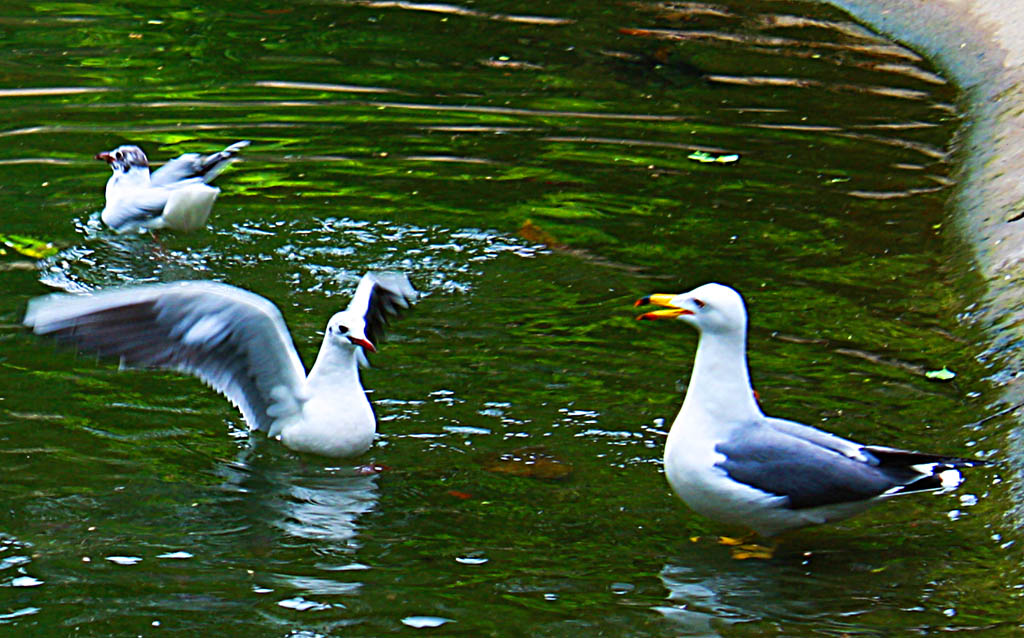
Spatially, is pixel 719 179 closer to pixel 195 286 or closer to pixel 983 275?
pixel 983 275

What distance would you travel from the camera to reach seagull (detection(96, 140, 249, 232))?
8.00m

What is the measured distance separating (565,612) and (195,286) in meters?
2.00

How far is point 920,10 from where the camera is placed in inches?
501

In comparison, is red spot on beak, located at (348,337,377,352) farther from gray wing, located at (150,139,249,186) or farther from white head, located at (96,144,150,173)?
white head, located at (96,144,150,173)

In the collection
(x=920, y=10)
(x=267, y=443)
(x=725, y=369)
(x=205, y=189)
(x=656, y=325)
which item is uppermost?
(x=920, y=10)

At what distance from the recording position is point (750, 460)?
5023 mm

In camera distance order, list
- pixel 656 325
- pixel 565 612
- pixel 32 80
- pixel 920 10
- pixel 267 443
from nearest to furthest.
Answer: pixel 565 612
pixel 267 443
pixel 656 325
pixel 32 80
pixel 920 10

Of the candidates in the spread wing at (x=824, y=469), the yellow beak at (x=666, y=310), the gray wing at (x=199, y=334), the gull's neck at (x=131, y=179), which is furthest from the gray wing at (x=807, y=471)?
the gull's neck at (x=131, y=179)

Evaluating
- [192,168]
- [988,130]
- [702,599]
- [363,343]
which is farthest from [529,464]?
[988,130]

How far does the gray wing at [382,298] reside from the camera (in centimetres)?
627

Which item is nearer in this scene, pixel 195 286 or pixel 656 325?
pixel 195 286

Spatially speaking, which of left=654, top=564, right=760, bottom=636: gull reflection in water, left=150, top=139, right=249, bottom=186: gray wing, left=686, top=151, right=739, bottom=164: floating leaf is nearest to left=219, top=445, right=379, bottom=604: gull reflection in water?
left=654, top=564, right=760, bottom=636: gull reflection in water

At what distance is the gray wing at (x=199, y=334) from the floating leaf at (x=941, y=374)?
9.43ft

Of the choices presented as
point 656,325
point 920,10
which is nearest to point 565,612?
point 656,325
